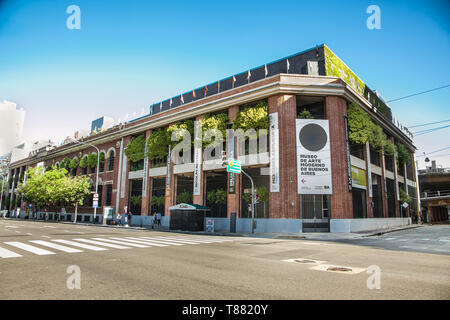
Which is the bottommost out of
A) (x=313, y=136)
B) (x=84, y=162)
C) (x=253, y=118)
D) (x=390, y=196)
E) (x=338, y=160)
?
(x=390, y=196)

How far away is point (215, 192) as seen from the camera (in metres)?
30.9

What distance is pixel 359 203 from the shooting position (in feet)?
95.0

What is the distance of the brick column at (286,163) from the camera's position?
2483cm

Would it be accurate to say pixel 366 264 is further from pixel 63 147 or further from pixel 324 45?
pixel 63 147

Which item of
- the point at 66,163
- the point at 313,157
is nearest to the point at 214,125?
the point at 313,157

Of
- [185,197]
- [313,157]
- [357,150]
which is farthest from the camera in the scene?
[185,197]

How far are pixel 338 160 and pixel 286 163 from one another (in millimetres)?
4756

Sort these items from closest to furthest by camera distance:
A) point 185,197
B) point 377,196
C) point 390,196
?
point 185,197 → point 377,196 → point 390,196

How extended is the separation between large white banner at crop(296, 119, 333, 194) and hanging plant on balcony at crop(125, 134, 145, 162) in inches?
874

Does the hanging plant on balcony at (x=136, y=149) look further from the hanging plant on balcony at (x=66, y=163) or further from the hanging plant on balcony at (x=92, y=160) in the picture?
the hanging plant on balcony at (x=66, y=163)

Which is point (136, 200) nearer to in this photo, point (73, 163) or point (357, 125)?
point (73, 163)

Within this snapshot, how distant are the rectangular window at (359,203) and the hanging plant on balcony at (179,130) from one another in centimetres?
1886

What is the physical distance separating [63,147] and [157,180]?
97.6 feet

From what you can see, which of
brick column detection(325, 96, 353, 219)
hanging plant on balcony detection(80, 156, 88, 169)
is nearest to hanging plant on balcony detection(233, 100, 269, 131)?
brick column detection(325, 96, 353, 219)
